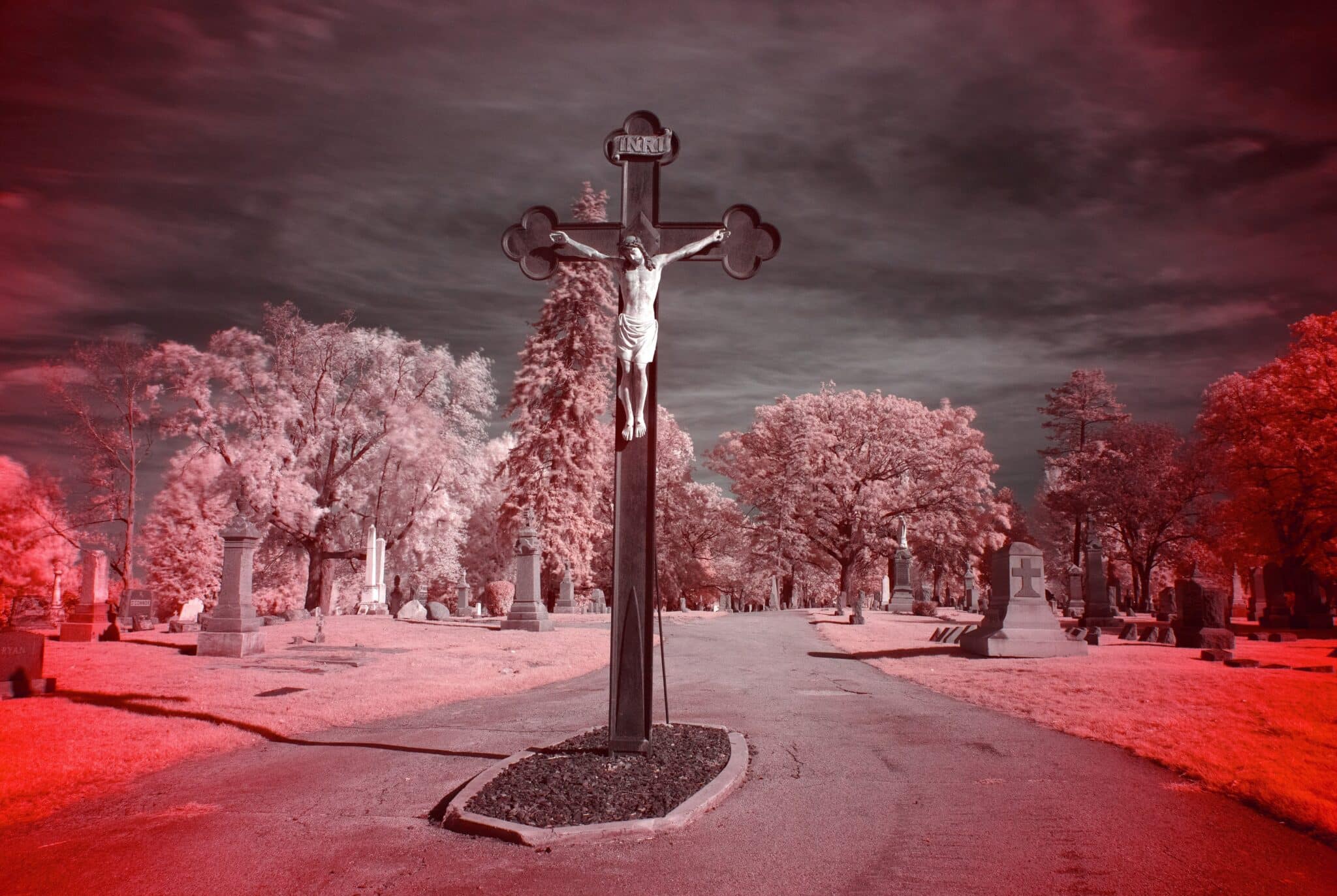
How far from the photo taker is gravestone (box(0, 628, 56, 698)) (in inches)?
383

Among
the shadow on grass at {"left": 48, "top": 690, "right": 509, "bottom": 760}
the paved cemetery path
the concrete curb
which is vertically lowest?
the shadow on grass at {"left": 48, "top": 690, "right": 509, "bottom": 760}

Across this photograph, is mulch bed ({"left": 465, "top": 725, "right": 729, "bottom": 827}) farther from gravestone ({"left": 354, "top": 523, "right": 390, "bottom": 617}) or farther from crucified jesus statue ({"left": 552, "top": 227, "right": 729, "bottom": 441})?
gravestone ({"left": 354, "top": 523, "right": 390, "bottom": 617})

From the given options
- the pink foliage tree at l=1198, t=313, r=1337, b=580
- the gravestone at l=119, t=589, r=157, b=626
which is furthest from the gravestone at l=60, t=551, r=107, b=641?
the pink foliage tree at l=1198, t=313, r=1337, b=580

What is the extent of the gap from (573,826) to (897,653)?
43.8ft

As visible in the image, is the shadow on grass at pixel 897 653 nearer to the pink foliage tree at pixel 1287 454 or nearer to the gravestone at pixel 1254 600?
the pink foliage tree at pixel 1287 454

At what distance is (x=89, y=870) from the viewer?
13.2 ft

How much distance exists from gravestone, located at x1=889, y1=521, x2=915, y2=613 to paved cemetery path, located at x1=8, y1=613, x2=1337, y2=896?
2957cm

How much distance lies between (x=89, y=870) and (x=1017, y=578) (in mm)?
14926

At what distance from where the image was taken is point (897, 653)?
16578 millimetres

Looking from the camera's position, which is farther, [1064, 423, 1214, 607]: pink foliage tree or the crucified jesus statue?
→ [1064, 423, 1214, 607]: pink foliage tree

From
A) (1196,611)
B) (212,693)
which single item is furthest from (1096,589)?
(212,693)

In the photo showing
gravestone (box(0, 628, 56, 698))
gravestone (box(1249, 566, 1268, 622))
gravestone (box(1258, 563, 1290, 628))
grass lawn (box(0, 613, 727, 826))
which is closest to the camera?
grass lawn (box(0, 613, 727, 826))

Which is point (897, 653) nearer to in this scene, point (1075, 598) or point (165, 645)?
point (165, 645)

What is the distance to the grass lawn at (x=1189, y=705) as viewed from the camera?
5855mm
